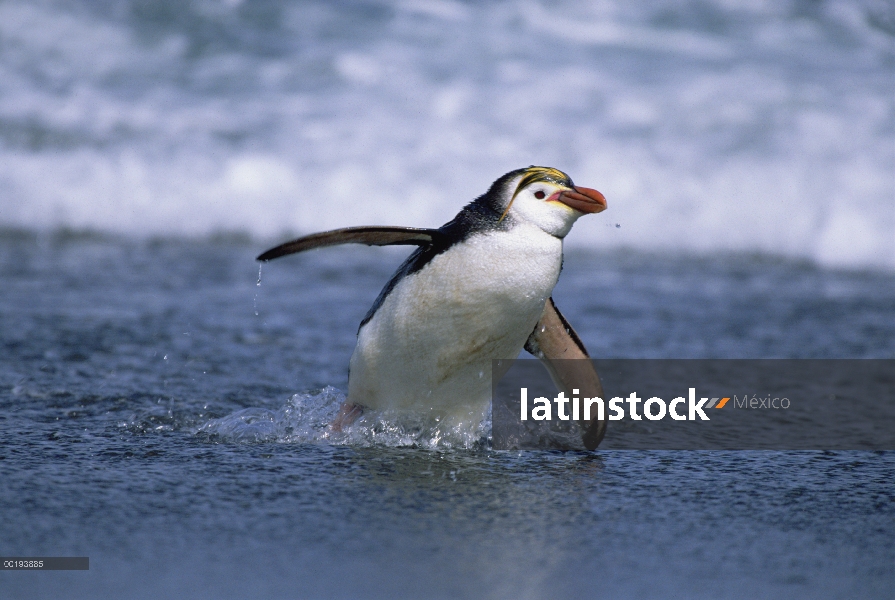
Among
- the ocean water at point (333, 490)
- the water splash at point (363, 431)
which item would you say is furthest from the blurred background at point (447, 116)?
the water splash at point (363, 431)

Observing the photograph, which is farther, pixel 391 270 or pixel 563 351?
pixel 391 270

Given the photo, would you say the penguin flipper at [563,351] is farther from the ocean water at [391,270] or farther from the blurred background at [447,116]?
the blurred background at [447,116]

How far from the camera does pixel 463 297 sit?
3078 mm

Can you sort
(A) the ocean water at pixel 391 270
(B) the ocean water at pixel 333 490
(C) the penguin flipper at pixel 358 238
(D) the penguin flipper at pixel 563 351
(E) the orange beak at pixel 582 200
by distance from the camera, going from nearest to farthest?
(B) the ocean water at pixel 333 490
(A) the ocean water at pixel 391 270
(E) the orange beak at pixel 582 200
(C) the penguin flipper at pixel 358 238
(D) the penguin flipper at pixel 563 351

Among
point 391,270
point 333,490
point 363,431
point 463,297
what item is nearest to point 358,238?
point 463,297

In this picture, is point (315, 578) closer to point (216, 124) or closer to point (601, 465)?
point (601, 465)

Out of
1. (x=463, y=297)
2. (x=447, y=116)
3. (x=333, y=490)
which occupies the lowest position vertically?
(x=333, y=490)

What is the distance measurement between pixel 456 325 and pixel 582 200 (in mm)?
525

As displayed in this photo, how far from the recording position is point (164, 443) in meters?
3.12

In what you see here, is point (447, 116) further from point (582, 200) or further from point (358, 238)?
point (582, 200)

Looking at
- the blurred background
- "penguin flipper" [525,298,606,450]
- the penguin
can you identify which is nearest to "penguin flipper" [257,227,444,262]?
the penguin

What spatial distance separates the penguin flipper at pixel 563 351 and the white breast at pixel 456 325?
0.31 meters

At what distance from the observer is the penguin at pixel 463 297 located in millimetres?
3006

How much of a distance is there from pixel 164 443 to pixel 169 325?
194 cm
